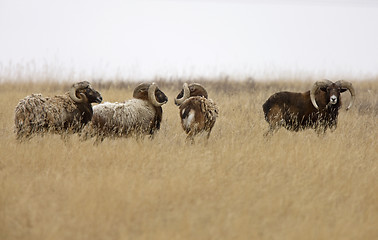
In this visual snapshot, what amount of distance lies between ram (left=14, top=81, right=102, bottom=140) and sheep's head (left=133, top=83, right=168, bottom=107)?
3.26 feet

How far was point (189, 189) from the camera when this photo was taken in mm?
6309

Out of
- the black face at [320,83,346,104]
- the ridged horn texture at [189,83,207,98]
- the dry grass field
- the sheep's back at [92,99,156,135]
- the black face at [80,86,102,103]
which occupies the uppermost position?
the black face at [320,83,346,104]

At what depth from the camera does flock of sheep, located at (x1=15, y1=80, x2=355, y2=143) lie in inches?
357

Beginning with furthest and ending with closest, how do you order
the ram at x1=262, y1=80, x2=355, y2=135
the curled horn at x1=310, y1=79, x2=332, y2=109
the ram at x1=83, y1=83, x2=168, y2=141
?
the ram at x1=262, y1=80, x2=355, y2=135
the curled horn at x1=310, y1=79, x2=332, y2=109
the ram at x1=83, y1=83, x2=168, y2=141

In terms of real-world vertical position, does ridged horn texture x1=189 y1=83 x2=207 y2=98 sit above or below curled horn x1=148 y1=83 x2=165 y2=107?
above

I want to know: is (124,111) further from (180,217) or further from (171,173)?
(180,217)

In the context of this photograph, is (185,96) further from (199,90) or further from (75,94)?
(75,94)

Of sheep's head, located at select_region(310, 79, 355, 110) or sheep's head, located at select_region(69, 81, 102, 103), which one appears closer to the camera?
sheep's head, located at select_region(69, 81, 102, 103)

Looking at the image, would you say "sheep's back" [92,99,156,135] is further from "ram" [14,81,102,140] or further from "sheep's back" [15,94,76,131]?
"sheep's back" [15,94,76,131]

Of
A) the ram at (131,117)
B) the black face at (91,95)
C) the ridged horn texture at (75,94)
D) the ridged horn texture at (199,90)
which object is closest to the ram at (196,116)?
the ram at (131,117)

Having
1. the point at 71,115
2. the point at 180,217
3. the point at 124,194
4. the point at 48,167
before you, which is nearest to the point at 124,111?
the point at 71,115

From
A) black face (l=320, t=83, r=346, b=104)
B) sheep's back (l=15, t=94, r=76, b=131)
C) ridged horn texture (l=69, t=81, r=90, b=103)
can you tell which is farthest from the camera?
black face (l=320, t=83, r=346, b=104)

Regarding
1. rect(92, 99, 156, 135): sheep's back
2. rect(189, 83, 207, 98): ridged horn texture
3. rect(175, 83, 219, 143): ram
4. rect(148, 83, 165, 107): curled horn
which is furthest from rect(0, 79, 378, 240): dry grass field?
rect(189, 83, 207, 98): ridged horn texture

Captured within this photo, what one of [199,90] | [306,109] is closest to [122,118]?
[199,90]
